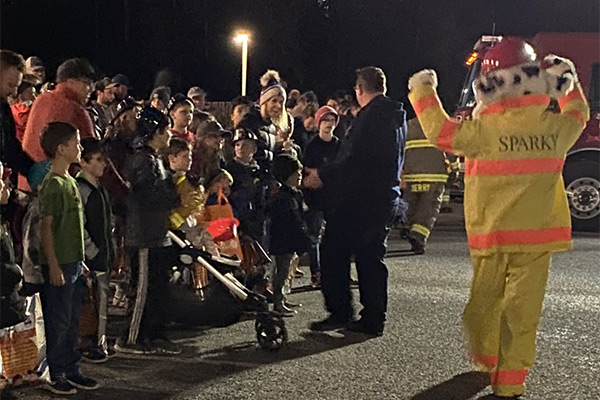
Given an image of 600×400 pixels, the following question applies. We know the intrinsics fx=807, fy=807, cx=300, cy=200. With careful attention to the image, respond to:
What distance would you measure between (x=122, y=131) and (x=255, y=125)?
4.32 ft

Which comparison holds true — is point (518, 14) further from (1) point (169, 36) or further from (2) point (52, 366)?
(1) point (169, 36)

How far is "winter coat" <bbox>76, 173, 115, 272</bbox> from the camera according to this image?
17.2 ft

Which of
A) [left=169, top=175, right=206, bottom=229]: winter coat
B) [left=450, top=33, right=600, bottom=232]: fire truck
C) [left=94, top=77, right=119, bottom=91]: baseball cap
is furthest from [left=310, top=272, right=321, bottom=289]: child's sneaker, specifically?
[left=450, top=33, right=600, bottom=232]: fire truck

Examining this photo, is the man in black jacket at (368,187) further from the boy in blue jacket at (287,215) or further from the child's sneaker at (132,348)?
the child's sneaker at (132,348)

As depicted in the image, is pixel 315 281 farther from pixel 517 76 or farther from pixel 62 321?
pixel 517 76

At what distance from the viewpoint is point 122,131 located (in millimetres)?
6484

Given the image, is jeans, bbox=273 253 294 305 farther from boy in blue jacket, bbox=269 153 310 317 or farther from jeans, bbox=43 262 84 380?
jeans, bbox=43 262 84 380

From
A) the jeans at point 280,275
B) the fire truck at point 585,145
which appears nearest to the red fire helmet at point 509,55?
the jeans at point 280,275

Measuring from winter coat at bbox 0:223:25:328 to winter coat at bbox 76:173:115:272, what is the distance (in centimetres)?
68

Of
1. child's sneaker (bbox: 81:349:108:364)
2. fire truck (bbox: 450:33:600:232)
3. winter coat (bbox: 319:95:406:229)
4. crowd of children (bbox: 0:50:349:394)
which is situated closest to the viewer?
crowd of children (bbox: 0:50:349:394)

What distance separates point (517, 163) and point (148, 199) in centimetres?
255

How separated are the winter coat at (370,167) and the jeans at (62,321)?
2376mm

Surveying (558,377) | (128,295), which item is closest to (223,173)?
(128,295)

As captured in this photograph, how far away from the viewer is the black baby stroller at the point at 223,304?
235 inches
